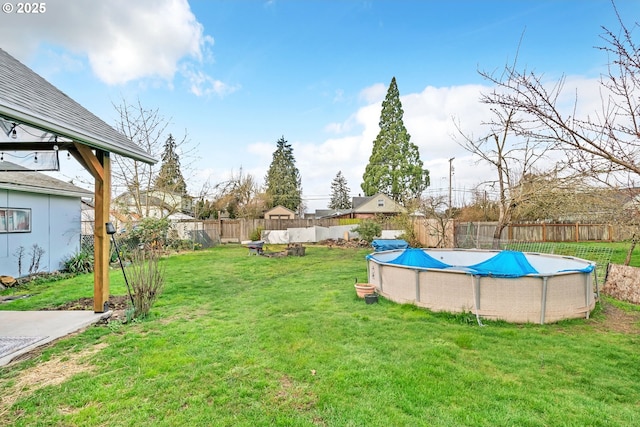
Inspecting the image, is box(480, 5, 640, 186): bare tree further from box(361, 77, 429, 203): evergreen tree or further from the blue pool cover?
box(361, 77, 429, 203): evergreen tree

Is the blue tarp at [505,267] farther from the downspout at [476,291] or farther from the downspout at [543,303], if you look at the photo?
the downspout at [543,303]

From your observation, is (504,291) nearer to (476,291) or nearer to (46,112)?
(476,291)

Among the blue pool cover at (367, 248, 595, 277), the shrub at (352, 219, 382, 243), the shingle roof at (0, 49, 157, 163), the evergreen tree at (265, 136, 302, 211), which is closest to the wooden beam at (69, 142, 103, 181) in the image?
the shingle roof at (0, 49, 157, 163)

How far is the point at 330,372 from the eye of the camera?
358 cm

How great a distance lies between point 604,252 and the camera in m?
11.2

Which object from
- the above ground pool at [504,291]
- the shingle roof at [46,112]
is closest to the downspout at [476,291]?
the above ground pool at [504,291]

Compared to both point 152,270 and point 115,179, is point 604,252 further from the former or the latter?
point 115,179

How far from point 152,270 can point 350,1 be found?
9.12 metres

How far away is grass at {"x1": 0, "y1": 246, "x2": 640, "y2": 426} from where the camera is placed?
9.15 ft

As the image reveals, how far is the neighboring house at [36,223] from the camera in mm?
8820

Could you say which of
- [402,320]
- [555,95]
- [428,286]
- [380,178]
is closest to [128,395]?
[402,320]

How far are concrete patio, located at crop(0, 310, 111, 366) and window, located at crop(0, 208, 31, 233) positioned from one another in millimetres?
4444

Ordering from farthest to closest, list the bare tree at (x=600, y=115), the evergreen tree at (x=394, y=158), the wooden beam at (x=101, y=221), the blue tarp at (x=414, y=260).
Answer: the evergreen tree at (x=394, y=158), the blue tarp at (x=414, y=260), the wooden beam at (x=101, y=221), the bare tree at (x=600, y=115)

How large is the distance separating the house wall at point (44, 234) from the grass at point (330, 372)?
399cm
